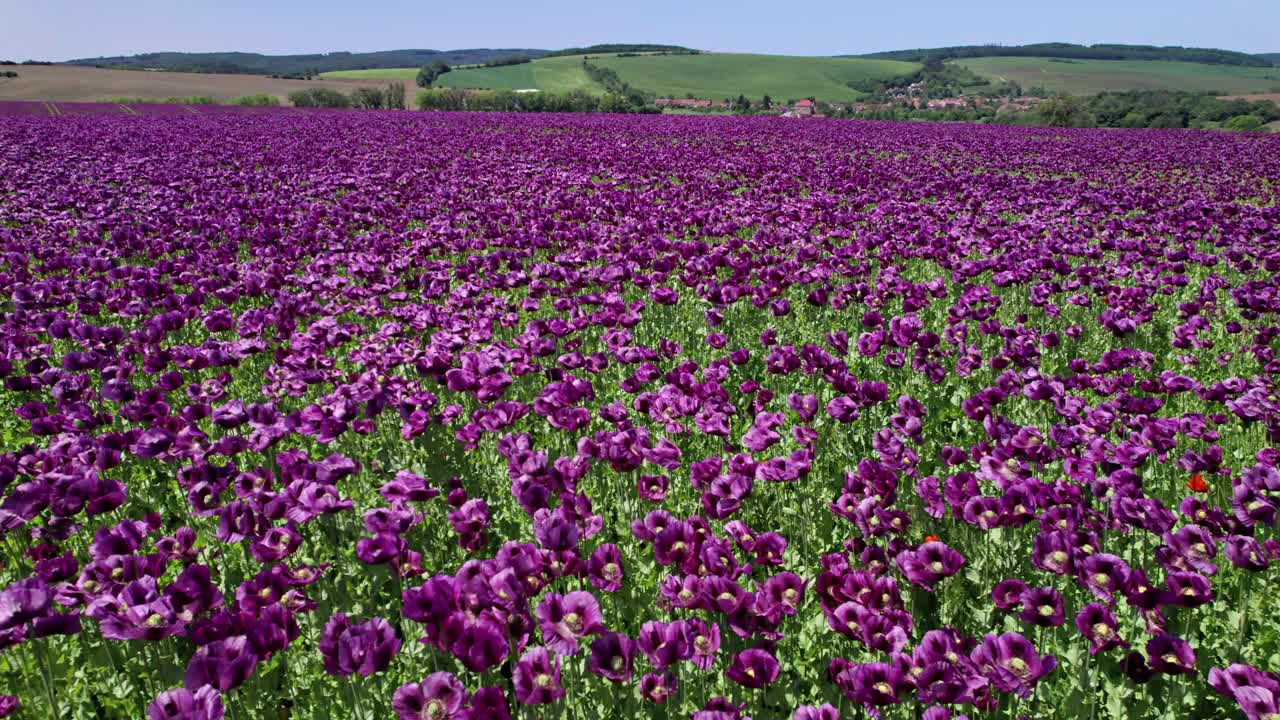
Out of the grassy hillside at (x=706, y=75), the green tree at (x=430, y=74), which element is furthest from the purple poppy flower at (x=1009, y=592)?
the green tree at (x=430, y=74)

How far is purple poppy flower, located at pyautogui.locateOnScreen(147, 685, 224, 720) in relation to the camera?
6.51ft

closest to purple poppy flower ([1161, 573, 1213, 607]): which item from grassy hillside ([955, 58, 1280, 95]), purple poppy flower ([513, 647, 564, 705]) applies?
purple poppy flower ([513, 647, 564, 705])

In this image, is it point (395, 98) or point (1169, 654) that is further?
point (395, 98)

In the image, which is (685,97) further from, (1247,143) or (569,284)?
(569,284)

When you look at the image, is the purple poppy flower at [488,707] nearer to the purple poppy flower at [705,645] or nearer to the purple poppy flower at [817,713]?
the purple poppy flower at [705,645]

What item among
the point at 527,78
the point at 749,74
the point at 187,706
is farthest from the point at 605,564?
the point at 749,74

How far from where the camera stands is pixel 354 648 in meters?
2.30

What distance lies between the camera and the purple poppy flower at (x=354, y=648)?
229 cm

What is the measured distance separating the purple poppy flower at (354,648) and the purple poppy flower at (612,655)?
670mm

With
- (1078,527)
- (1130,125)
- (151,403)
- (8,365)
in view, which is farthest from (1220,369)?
(1130,125)

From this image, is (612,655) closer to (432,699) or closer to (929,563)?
(432,699)

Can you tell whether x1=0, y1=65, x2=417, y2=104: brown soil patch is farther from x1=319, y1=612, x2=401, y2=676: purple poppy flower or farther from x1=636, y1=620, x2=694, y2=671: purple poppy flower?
x1=636, y1=620, x2=694, y2=671: purple poppy flower

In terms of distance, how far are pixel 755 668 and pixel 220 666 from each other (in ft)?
5.72

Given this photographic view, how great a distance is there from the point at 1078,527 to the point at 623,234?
8.68 meters
